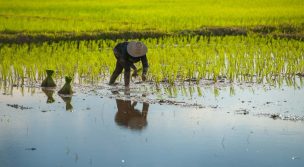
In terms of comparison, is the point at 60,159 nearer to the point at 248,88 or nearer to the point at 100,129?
the point at 100,129

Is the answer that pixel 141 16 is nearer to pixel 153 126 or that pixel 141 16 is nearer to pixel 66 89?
pixel 66 89

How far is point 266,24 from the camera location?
15.1m

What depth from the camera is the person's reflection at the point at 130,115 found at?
630 centimetres

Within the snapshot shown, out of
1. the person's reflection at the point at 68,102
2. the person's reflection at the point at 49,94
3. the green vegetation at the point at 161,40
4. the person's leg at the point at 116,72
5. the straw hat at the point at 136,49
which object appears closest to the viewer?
the person's reflection at the point at 68,102

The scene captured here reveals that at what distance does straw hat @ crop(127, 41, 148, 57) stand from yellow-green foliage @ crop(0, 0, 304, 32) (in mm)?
5808

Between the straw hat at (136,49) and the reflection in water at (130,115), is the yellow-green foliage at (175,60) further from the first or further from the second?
the reflection in water at (130,115)

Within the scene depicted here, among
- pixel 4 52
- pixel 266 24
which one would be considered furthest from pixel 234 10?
pixel 4 52

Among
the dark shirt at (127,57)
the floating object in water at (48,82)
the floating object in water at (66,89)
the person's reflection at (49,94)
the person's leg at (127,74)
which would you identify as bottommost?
the person's reflection at (49,94)

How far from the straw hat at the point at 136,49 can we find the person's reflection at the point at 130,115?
2.12 ft

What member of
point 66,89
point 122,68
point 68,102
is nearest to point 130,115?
point 68,102

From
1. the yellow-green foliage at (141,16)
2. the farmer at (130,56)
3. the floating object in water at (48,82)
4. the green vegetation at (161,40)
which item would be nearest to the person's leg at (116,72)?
the farmer at (130,56)

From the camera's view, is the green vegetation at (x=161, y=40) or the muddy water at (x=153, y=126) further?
the green vegetation at (x=161, y=40)

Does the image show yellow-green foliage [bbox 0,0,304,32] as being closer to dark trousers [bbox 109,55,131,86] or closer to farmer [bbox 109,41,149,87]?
dark trousers [bbox 109,55,131,86]

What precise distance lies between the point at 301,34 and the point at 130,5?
826 cm
